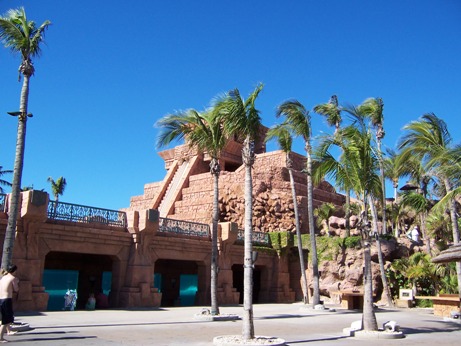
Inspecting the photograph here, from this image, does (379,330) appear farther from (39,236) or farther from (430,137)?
(39,236)

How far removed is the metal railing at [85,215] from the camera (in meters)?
19.6

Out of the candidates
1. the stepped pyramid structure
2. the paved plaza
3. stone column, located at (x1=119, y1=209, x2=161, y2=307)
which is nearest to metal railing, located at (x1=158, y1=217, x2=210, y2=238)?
stone column, located at (x1=119, y1=209, x2=161, y2=307)

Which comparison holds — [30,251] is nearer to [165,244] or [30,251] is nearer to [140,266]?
[140,266]

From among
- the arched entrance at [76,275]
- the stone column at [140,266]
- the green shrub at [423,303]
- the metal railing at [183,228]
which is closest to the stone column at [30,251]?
the stone column at [140,266]

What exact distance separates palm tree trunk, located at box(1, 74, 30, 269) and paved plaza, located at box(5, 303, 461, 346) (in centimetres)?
233

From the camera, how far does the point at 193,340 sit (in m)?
11.3

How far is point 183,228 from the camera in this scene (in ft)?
81.7

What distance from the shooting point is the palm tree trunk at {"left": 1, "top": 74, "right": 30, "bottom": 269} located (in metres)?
13.1

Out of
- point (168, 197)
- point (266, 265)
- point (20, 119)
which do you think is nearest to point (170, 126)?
point (20, 119)

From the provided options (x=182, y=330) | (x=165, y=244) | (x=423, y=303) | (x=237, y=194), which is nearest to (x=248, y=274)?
(x=182, y=330)

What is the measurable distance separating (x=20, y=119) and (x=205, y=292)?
14.8 meters

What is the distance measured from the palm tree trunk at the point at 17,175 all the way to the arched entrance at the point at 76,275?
12879 mm

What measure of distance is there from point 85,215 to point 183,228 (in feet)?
19.2

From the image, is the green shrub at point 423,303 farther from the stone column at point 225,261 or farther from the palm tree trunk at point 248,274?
the palm tree trunk at point 248,274
